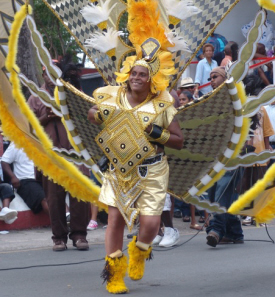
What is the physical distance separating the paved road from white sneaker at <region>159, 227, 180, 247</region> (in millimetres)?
106

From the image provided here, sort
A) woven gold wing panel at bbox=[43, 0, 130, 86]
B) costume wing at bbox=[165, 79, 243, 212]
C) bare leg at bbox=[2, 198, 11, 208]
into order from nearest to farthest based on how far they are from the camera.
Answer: costume wing at bbox=[165, 79, 243, 212] → woven gold wing panel at bbox=[43, 0, 130, 86] → bare leg at bbox=[2, 198, 11, 208]

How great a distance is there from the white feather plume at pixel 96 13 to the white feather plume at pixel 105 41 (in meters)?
0.18

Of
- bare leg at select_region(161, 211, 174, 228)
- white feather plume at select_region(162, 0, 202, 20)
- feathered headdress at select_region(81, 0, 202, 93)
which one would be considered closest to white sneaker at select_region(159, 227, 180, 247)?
bare leg at select_region(161, 211, 174, 228)

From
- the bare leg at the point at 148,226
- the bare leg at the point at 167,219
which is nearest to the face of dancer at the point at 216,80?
the bare leg at the point at 167,219

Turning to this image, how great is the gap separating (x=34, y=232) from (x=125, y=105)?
4308mm

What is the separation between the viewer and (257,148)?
877cm

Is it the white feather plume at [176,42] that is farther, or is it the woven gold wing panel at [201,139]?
the white feather plume at [176,42]

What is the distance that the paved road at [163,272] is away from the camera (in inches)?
223

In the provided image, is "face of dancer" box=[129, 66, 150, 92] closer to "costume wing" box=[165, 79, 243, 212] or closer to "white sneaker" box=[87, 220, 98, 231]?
"costume wing" box=[165, 79, 243, 212]

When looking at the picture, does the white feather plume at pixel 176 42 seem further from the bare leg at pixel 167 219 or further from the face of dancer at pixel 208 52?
the face of dancer at pixel 208 52

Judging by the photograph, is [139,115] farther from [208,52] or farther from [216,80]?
[208,52]

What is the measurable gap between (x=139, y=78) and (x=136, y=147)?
0.52 m

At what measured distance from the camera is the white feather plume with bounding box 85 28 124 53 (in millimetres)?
6113

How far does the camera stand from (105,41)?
6117mm
